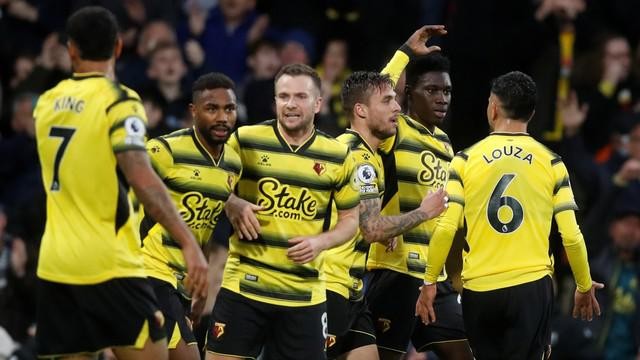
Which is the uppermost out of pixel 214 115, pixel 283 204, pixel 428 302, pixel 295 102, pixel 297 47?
pixel 297 47

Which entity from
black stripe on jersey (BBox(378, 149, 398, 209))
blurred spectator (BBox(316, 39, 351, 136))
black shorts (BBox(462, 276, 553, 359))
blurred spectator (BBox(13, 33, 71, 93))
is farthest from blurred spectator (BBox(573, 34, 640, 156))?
black shorts (BBox(462, 276, 553, 359))

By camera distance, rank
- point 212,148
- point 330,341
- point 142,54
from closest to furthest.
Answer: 1. point 212,148
2. point 330,341
3. point 142,54

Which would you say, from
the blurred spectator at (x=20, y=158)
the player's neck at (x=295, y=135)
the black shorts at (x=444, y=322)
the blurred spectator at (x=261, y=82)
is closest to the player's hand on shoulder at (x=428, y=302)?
the black shorts at (x=444, y=322)

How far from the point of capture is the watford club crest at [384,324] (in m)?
10.4

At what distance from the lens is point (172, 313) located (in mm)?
9359

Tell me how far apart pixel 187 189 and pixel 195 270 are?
2.13 metres

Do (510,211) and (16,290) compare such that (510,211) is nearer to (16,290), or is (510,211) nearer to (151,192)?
(151,192)

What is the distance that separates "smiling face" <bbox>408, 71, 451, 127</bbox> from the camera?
423 inches

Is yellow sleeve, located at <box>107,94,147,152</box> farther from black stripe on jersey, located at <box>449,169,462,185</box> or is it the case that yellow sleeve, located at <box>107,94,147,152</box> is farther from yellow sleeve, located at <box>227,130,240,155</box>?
black stripe on jersey, located at <box>449,169,462,185</box>

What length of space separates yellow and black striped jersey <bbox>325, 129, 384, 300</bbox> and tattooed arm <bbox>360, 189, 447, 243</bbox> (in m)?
0.18

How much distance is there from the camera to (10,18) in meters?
16.8

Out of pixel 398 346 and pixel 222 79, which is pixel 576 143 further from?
pixel 222 79

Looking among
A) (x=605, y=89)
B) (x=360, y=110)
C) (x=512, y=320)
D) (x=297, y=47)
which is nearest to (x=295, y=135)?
(x=360, y=110)

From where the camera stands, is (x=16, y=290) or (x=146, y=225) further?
(x=16, y=290)
